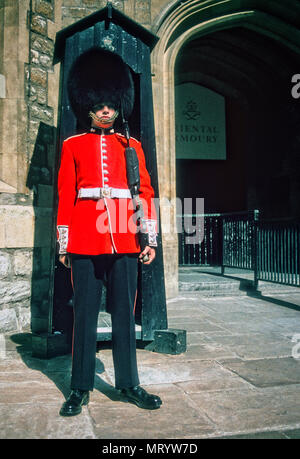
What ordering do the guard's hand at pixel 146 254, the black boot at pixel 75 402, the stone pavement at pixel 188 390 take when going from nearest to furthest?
the stone pavement at pixel 188 390 < the black boot at pixel 75 402 < the guard's hand at pixel 146 254

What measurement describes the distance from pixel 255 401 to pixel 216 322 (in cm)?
218

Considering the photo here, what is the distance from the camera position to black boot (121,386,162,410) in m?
2.40

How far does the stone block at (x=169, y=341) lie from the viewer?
11.7ft

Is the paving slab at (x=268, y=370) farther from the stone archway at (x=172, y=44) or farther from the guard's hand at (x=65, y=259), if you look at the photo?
the stone archway at (x=172, y=44)

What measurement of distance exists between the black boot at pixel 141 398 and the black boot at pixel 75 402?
0.79 ft

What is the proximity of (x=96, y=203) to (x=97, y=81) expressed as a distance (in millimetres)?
946

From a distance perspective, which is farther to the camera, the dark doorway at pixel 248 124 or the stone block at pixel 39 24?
the dark doorway at pixel 248 124

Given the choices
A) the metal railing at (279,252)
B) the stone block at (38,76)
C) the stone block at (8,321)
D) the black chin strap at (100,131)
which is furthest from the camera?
the metal railing at (279,252)

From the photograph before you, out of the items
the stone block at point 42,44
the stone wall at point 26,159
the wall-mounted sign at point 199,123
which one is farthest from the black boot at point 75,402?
the wall-mounted sign at point 199,123

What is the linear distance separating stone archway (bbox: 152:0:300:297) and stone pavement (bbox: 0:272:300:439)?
209 cm

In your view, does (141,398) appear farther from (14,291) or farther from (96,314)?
(14,291)

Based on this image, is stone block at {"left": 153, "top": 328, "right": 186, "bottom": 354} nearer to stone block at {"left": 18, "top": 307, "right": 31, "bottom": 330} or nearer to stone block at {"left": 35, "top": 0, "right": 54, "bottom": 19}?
stone block at {"left": 18, "top": 307, "right": 31, "bottom": 330}

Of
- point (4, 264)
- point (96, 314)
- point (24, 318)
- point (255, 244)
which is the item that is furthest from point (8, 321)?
point (255, 244)
